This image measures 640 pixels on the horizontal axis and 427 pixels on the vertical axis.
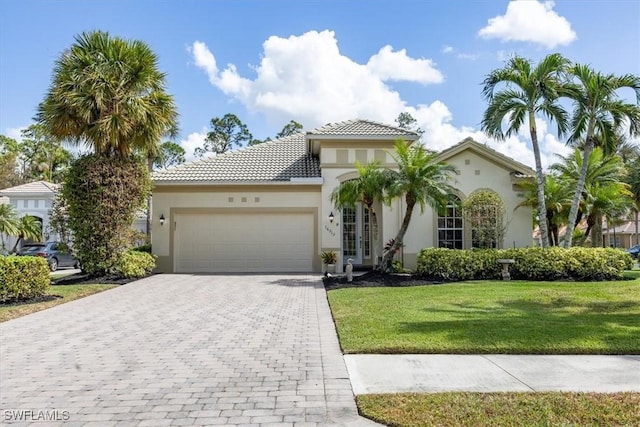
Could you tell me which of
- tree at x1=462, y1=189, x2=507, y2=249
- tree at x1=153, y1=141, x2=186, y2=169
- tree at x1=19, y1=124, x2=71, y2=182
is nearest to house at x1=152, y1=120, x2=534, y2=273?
tree at x1=462, y1=189, x2=507, y2=249

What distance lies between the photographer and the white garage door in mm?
18219

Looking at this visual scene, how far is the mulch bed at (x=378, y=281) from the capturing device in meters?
13.5

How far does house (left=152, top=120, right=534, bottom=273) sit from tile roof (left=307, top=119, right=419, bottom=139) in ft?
0.14

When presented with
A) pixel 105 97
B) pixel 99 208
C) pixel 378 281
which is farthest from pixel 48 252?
pixel 378 281

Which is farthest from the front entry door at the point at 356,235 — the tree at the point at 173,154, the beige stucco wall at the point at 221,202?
the tree at the point at 173,154

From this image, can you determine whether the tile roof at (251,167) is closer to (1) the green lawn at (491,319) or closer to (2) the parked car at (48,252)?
(1) the green lawn at (491,319)

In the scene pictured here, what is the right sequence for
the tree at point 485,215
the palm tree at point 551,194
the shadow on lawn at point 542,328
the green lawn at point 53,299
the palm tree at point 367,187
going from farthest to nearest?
the palm tree at point 551,194 < the tree at point 485,215 < the palm tree at point 367,187 < the green lawn at point 53,299 < the shadow on lawn at point 542,328

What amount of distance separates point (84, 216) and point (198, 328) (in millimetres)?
8892

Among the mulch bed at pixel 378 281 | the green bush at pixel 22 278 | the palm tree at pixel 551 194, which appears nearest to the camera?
the green bush at pixel 22 278

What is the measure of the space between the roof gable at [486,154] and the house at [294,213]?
4 centimetres

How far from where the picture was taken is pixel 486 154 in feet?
58.2

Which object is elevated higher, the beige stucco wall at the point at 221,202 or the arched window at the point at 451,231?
the beige stucco wall at the point at 221,202

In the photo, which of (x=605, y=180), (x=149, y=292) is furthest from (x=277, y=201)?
(x=605, y=180)

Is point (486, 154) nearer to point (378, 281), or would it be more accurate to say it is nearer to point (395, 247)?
point (395, 247)
